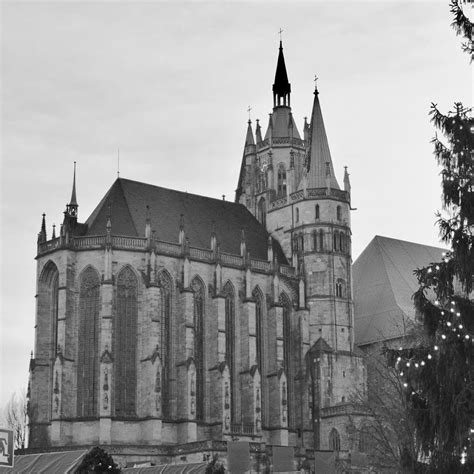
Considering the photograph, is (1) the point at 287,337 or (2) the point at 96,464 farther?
(1) the point at 287,337

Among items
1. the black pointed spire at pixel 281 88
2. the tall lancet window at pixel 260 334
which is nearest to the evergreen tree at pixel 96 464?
the tall lancet window at pixel 260 334

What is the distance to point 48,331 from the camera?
71438 millimetres

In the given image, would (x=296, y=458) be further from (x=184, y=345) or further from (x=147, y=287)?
(x=147, y=287)

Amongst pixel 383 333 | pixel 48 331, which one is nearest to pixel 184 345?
pixel 48 331

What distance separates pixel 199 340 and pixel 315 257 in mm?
12362

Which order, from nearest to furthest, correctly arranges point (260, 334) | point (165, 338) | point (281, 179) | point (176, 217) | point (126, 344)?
point (126, 344) < point (165, 338) < point (260, 334) < point (176, 217) < point (281, 179)

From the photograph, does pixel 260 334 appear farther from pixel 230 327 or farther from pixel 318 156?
pixel 318 156

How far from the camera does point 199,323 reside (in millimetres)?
73438

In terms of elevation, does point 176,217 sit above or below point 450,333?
above

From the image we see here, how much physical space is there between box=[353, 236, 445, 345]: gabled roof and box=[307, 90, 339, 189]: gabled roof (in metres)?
11.0

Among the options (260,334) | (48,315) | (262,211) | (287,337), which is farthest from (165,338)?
(262,211)

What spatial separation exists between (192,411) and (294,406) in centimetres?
1121

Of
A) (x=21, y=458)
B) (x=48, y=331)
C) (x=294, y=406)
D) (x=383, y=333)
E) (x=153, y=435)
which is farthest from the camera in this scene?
(x=383, y=333)

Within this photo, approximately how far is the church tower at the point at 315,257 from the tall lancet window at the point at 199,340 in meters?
8.55
